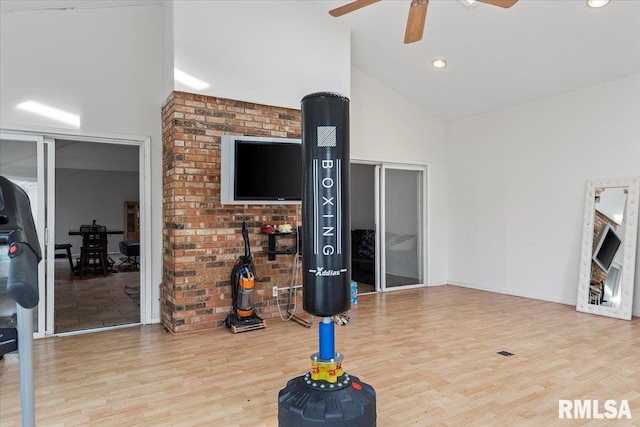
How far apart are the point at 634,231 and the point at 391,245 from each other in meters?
3.11

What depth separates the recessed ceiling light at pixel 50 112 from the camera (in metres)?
4.01

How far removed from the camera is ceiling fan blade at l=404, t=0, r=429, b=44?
9.95 feet

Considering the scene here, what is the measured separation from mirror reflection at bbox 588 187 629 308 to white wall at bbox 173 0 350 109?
351 cm

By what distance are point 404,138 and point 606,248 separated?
3.14m

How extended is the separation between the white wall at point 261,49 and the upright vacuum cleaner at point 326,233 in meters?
2.67

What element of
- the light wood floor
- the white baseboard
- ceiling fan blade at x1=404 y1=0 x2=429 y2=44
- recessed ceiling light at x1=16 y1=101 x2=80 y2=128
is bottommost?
the light wood floor

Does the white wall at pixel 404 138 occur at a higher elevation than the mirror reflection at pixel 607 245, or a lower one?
higher

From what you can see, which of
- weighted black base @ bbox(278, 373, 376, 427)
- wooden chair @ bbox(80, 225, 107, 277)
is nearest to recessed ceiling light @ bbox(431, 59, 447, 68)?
weighted black base @ bbox(278, 373, 376, 427)

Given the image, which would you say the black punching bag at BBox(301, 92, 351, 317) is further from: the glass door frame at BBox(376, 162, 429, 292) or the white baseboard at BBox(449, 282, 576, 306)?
the white baseboard at BBox(449, 282, 576, 306)

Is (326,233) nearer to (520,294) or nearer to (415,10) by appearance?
(415,10)

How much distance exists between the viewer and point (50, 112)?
411 centimetres

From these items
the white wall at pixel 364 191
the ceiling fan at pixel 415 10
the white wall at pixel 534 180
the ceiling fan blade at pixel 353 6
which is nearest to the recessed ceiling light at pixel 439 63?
the white wall at pixel 534 180

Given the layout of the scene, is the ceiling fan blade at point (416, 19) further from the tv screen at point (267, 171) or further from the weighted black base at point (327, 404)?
the weighted black base at point (327, 404)

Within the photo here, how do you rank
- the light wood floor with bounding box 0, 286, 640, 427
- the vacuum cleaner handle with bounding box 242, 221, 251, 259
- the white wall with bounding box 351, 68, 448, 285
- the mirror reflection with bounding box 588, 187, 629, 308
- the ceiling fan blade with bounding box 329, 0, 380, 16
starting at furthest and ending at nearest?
the white wall with bounding box 351, 68, 448, 285
the mirror reflection with bounding box 588, 187, 629, 308
the vacuum cleaner handle with bounding box 242, 221, 251, 259
the ceiling fan blade with bounding box 329, 0, 380, 16
the light wood floor with bounding box 0, 286, 640, 427
